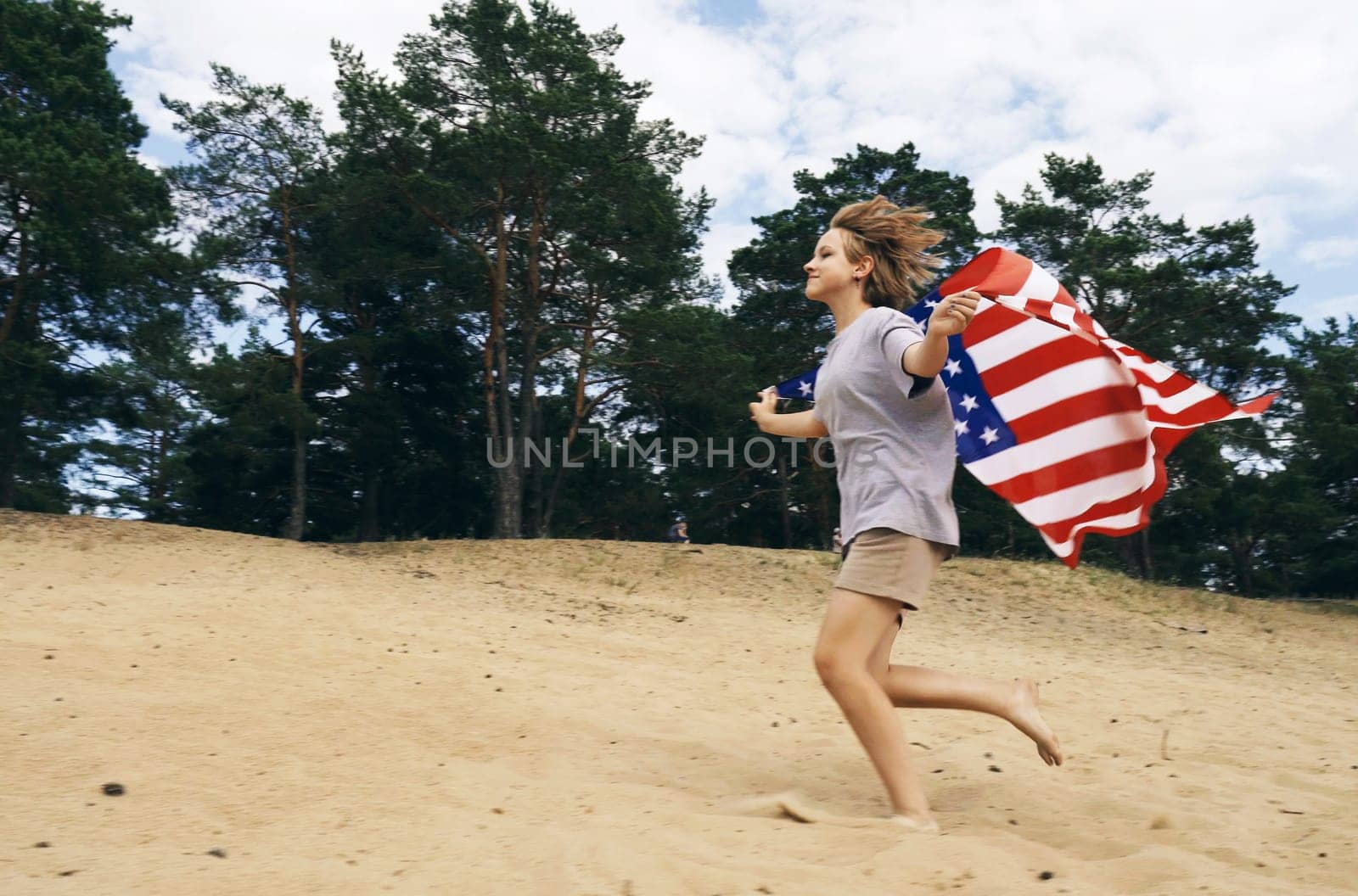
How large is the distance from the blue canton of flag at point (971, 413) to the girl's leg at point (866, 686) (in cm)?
154

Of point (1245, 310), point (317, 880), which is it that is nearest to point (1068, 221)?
point (1245, 310)

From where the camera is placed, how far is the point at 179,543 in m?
13.6

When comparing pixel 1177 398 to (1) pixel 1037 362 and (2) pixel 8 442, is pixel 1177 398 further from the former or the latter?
(2) pixel 8 442

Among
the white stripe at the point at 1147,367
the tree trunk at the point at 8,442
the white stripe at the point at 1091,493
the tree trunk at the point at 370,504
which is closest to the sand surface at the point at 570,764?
the white stripe at the point at 1091,493

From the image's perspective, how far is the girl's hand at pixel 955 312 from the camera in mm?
3062

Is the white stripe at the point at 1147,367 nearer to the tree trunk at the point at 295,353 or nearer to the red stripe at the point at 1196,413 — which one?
the red stripe at the point at 1196,413

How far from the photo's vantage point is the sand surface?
3.00 metres

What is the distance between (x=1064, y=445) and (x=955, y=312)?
1.66 metres

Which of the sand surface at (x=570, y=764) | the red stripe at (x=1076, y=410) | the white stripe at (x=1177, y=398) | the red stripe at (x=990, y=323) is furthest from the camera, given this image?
the red stripe at (x=990, y=323)

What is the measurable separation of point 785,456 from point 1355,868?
2624 centimetres

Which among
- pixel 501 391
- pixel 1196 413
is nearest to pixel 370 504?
pixel 501 391

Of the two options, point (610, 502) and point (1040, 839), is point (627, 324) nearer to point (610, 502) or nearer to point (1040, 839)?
point (610, 502)

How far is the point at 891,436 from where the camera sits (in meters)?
3.48

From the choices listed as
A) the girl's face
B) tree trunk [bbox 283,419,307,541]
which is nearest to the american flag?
the girl's face
